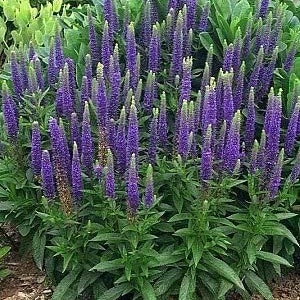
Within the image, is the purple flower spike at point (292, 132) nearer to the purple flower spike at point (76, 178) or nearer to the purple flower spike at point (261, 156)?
the purple flower spike at point (261, 156)

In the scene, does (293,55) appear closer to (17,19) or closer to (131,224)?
(131,224)

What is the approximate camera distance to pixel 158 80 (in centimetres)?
492

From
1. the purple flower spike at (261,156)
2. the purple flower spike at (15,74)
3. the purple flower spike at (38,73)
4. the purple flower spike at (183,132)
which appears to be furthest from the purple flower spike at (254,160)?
the purple flower spike at (15,74)

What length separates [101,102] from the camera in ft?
13.7

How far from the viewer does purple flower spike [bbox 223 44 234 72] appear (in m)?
4.58

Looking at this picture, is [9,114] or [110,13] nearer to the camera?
[9,114]

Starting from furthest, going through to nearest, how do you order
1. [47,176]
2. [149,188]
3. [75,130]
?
1. [75,130]
2. [47,176]
3. [149,188]

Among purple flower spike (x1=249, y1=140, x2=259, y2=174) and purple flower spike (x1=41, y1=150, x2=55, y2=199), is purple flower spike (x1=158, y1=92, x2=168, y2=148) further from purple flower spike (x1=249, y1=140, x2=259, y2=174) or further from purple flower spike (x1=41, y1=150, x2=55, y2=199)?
purple flower spike (x1=41, y1=150, x2=55, y2=199)

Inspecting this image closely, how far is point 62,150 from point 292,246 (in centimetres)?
192

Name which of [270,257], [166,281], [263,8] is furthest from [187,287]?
[263,8]

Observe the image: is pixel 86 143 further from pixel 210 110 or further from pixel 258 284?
pixel 258 284

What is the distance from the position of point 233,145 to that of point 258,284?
46.1 inches

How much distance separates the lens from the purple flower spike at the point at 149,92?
4.39 m

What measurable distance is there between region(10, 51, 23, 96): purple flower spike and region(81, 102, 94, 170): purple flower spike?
846 millimetres
